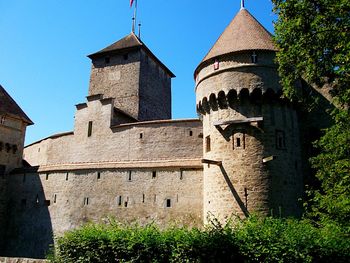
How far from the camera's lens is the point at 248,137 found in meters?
15.8

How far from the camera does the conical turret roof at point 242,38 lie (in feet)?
54.9

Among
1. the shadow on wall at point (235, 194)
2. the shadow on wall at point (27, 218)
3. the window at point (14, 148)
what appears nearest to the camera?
the shadow on wall at point (235, 194)

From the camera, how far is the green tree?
11.1 metres

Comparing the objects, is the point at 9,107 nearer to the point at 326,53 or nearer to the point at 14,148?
the point at 14,148

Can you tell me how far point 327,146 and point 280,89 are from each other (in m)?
3.80

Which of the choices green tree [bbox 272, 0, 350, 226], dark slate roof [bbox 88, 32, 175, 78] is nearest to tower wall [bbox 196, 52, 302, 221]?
green tree [bbox 272, 0, 350, 226]

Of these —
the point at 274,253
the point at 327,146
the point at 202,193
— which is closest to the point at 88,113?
the point at 202,193

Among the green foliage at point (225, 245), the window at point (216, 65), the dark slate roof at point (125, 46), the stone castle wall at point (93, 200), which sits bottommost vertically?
A: the green foliage at point (225, 245)

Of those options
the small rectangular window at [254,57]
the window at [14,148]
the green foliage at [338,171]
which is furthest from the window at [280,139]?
the window at [14,148]

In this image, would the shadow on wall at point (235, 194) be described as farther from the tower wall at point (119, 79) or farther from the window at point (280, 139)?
the tower wall at point (119, 79)

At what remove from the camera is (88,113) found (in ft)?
80.5

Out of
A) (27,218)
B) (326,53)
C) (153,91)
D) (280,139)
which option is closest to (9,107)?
(27,218)

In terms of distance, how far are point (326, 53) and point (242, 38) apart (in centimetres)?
596

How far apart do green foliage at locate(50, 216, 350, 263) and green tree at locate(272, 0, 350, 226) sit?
184 cm
